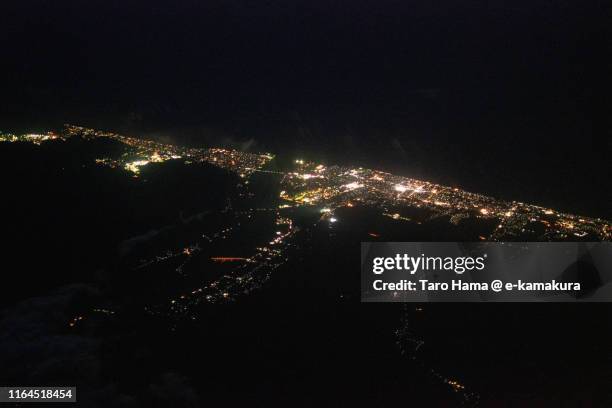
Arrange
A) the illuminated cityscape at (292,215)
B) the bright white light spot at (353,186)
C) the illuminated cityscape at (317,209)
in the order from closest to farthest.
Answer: the illuminated cityscape at (292,215), the illuminated cityscape at (317,209), the bright white light spot at (353,186)

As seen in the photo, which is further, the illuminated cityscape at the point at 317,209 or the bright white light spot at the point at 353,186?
the bright white light spot at the point at 353,186

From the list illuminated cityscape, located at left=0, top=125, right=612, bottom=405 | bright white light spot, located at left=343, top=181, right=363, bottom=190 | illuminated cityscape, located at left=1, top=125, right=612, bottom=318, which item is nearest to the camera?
illuminated cityscape, located at left=0, top=125, right=612, bottom=405

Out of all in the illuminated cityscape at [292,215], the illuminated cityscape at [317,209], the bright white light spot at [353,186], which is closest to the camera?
the illuminated cityscape at [292,215]

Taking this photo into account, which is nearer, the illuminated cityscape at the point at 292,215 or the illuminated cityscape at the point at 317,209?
the illuminated cityscape at the point at 292,215

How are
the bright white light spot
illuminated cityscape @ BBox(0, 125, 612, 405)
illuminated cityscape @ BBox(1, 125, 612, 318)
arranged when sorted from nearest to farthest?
illuminated cityscape @ BBox(0, 125, 612, 405)
illuminated cityscape @ BBox(1, 125, 612, 318)
the bright white light spot

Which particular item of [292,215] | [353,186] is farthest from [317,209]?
[353,186]

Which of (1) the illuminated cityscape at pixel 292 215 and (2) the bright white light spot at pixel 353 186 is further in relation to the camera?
(2) the bright white light spot at pixel 353 186

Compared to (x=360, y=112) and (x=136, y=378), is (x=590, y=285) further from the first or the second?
(x=360, y=112)

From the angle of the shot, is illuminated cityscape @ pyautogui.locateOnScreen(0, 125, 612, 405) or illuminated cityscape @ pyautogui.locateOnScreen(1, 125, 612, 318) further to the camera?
illuminated cityscape @ pyautogui.locateOnScreen(1, 125, 612, 318)

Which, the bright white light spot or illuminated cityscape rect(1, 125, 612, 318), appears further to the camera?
the bright white light spot

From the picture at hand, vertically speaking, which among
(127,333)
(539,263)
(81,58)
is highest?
(81,58)

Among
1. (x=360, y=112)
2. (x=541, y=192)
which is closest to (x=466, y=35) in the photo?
(x=360, y=112)
